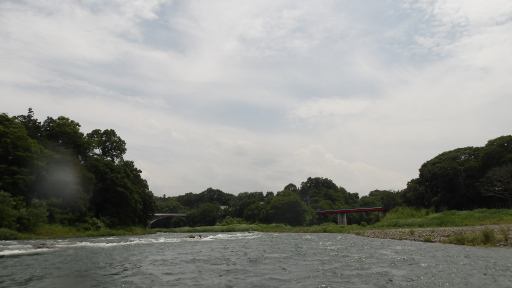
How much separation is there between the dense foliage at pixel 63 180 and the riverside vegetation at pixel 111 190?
0.12 meters

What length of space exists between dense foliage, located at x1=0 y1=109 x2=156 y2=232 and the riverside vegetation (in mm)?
119

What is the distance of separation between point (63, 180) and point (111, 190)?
15.4m

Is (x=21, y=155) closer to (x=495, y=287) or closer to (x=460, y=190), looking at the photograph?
(x=495, y=287)

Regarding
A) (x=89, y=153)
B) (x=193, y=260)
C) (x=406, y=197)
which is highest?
(x=89, y=153)

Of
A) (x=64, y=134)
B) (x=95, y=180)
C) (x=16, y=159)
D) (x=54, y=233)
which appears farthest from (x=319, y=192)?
(x=16, y=159)

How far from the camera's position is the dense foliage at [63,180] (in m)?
44.1

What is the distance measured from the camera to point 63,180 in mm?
51406

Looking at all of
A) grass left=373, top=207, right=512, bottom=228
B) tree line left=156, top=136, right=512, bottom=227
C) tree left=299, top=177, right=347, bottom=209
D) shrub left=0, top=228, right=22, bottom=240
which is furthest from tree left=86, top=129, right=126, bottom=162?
tree left=299, top=177, right=347, bottom=209

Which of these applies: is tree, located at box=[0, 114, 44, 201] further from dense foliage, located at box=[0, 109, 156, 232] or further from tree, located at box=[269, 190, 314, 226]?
tree, located at box=[269, 190, 314, 226]

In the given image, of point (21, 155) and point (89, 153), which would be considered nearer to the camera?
point (21, 155)

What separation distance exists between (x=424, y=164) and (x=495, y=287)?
7385 cm

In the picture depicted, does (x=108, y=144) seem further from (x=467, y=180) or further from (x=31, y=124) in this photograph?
(x=467, y=180)

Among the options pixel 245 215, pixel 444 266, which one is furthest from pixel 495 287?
pixel 245 215

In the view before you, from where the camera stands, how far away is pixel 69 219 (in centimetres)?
5341
